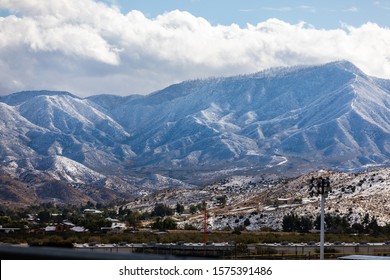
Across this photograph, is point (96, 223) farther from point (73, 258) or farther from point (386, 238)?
point (73, 258)

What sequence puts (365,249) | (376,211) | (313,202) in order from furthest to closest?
(313,202) < (376,211) < (365,249)

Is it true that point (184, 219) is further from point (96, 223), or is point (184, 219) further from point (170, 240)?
point (170, 240)

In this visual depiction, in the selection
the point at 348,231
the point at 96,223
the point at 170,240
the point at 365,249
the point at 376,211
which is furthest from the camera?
the point at 376,211

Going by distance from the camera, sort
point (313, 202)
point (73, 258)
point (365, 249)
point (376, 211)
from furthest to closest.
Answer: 1. point (313, 202)
2. point (376, 211)
3. point (365, 249)
4. point (73, 258)
